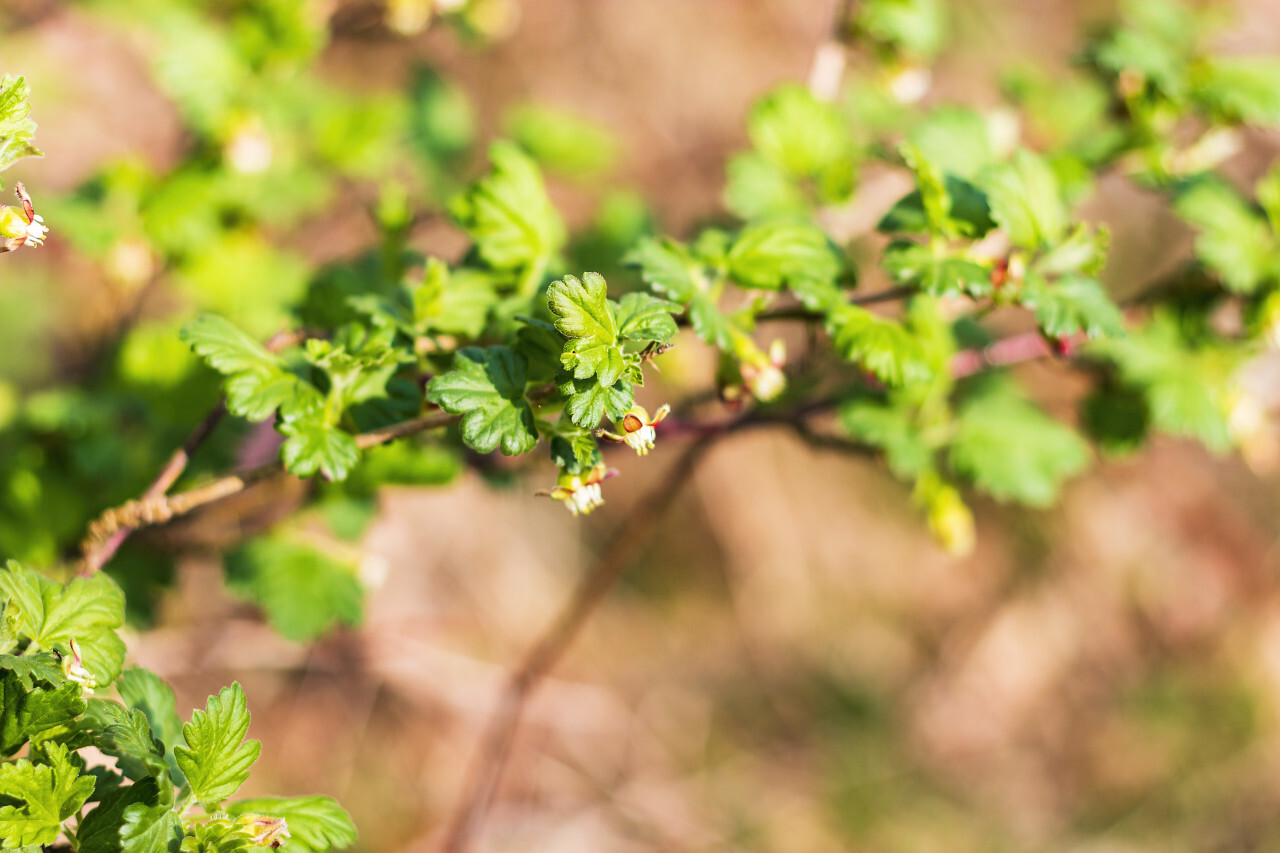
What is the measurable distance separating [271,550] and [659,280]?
934 mm

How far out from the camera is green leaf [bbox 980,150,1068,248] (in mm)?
1083

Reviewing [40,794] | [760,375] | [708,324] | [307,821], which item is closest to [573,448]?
[708,324]

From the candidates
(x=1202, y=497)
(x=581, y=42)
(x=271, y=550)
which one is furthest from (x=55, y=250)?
(x=1202, y=497)

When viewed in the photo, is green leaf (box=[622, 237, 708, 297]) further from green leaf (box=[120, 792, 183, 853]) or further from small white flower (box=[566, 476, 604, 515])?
green leaf (box=[120, 792, 183, 853])

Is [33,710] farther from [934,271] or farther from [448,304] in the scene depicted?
[934,271]

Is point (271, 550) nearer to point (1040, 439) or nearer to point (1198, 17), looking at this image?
point (1040, 439)

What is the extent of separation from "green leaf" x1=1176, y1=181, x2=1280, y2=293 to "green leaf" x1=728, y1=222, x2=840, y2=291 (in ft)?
2.05

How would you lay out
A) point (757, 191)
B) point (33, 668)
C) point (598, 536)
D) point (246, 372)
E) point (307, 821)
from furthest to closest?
point (598, 536) < point (757, 191) < point (246, 372) < point (307, 821) < point (33, 668)

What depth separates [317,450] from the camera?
3.02 ft

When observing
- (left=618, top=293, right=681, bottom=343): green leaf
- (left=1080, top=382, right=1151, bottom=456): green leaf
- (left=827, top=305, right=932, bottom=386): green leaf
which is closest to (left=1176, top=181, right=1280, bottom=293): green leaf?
(left=1080, top=382, right=1151, bottom=456): green leaf

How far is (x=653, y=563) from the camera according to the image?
3.06 metres

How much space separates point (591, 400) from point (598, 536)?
2206 mm

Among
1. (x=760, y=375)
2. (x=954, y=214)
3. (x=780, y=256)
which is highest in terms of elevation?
(x=954, y=214)

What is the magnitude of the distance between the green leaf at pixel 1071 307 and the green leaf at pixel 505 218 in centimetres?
58
